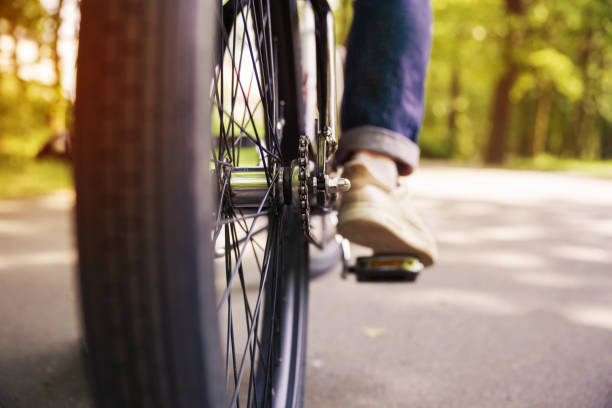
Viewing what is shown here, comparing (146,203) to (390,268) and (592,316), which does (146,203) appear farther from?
(592,316)

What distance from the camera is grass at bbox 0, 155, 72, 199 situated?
5301mm

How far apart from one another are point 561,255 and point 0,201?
4186 millimetres

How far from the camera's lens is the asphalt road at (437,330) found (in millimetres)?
Answer: 1254

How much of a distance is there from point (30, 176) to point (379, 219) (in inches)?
261

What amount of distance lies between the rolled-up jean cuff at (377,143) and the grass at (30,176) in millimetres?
4397

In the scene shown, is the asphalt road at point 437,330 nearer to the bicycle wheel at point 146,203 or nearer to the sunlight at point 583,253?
the sunlight at point 583,253

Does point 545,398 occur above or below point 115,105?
below

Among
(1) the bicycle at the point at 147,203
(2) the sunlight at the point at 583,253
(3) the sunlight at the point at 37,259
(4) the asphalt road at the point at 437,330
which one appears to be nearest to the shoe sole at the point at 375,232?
(4) the asphalt road at the point at 437,330

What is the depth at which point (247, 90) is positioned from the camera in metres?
1.19

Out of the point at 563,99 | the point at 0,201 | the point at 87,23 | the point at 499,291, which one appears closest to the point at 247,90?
the point at 87,23

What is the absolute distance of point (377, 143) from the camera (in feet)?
4.13

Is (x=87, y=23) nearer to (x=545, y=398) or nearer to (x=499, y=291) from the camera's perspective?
(x=545, y=398)

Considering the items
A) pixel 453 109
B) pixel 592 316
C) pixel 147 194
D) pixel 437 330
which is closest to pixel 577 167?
pixel 453 109

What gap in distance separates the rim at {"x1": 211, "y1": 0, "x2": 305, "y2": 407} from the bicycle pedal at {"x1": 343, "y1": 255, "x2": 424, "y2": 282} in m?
0.16
